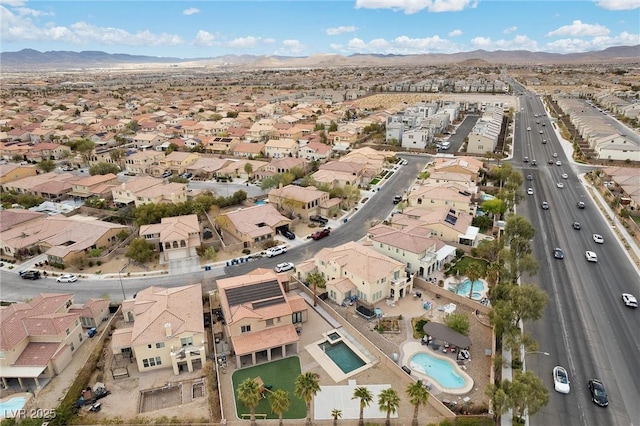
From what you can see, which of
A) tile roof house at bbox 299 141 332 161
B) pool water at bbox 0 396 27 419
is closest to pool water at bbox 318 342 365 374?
pool water at bbox 0 396 27 419

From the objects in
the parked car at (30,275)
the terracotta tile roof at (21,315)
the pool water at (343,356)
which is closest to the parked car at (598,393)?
the pool water at (343,356)

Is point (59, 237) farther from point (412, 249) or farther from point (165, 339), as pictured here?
point (412, 249)

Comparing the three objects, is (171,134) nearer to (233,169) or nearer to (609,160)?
(233,169)

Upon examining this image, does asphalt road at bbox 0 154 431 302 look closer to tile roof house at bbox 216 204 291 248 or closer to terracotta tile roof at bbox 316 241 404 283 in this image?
tile roof house at bbox 216 204 291 248

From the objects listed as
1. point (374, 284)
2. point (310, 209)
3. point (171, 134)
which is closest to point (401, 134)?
point (310, 209)

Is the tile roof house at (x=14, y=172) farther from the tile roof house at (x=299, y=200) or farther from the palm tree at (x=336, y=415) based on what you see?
the palm tree at (x=336, y=415)

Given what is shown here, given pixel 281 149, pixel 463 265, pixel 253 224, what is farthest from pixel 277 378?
pixel 281 149
